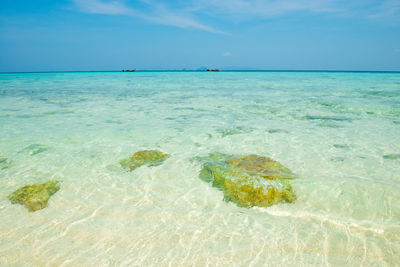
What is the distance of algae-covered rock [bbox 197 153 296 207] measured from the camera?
3.63 m

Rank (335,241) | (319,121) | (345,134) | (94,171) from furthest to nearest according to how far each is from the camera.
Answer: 1. (319,121)
2. (345,134)
3. (94,171)
4. (335,241)

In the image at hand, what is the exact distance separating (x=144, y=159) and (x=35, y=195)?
6.75ft

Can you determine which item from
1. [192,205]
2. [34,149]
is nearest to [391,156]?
[192,205]

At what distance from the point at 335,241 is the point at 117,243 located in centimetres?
259

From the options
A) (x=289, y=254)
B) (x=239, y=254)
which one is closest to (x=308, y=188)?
(x=289, y=254)

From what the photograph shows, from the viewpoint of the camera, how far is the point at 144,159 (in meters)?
5.21

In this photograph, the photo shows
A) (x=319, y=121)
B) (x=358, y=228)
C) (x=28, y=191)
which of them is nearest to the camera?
(x=358, y=228)

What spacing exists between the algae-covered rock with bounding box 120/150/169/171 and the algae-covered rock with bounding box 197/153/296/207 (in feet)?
3.35

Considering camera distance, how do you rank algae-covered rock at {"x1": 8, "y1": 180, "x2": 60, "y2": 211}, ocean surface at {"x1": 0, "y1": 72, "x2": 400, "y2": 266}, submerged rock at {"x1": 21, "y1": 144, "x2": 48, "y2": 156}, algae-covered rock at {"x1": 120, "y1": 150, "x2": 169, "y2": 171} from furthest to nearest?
submerged rock at {"x1": 21, "y1": 144, "x2": 48, "y2": 156} → algae-covered rock at {"x1": 120, "y1": 150, "x2": 169, "y2": 171} → algae-covered rock at {"x1": 8, "y1": 180, "x2": 60, "y2": 211} → ocean surface at {"x1": 0, "y1": 72, "x2": 400, "y2": 266}

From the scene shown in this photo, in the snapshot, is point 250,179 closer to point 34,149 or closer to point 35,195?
point 35,195

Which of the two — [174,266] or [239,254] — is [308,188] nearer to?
[239,254]

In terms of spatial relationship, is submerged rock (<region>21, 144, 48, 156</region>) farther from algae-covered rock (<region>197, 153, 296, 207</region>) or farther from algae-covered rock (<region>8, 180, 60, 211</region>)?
algae-covered rock (<region>197, 153, 296, 207</region>)

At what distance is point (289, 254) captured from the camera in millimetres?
2609

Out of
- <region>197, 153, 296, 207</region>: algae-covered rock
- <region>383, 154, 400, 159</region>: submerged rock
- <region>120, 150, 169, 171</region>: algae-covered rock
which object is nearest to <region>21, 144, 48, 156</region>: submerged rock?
<region>120, 150, 169, 171</region>: algae-covered rock
